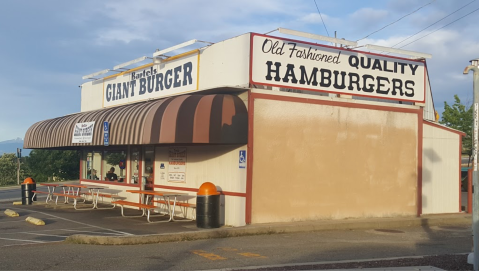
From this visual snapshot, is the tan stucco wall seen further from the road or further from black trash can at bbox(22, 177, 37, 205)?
black trash can at bbox(22, 177, 37, 205)

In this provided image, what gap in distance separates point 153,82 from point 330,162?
6731mm

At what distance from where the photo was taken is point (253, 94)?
1395cm

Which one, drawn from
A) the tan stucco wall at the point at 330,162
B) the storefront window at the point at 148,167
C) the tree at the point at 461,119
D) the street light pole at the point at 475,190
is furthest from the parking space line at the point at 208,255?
the tree at the point at 461,119

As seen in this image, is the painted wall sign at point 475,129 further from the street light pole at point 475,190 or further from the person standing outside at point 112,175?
the person standing outside at point 112,175

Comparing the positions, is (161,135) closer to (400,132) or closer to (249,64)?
(249,64)

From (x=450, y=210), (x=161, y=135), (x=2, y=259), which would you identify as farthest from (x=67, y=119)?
(x=450, y=210)

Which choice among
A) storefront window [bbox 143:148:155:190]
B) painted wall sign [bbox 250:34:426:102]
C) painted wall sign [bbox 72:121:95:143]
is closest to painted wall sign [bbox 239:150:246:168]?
painted wall sign [bbox 250:34:426:102]

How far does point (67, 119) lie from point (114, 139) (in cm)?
491

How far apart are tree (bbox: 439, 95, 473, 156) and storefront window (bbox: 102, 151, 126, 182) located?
87.7 feet

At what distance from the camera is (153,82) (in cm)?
1791

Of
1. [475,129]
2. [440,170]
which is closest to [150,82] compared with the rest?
[440,170]

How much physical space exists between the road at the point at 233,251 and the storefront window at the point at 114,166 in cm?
812

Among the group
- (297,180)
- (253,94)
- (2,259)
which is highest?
(253,94)

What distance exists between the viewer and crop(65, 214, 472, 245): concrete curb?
11.8 m
